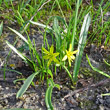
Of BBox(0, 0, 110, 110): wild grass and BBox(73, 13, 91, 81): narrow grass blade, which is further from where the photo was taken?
BBox(73, 13, 91, 81): narrow grass blade

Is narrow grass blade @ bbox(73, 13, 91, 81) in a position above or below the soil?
above

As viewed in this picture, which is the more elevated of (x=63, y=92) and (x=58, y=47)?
(x=58, y=47)

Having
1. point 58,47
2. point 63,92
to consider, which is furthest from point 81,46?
point 63,92

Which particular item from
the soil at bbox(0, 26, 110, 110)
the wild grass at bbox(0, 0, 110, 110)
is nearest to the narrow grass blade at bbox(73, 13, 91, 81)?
the wild grass at bbox(0, 0, 110, 110)

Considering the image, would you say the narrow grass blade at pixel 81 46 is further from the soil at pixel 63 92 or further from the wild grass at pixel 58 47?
the soil at pixel 63 92

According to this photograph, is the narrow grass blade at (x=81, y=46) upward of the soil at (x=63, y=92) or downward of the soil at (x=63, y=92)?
upward

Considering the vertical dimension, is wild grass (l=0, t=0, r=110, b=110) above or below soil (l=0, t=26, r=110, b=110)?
above

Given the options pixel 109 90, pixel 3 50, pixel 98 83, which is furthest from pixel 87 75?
pixel 3 50

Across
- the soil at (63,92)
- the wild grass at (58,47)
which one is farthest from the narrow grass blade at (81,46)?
the soil at (63,92)

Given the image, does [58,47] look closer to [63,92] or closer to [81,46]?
[81,46]

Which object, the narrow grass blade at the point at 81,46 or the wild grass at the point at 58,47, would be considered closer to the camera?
the wild grass at the point at 58,47

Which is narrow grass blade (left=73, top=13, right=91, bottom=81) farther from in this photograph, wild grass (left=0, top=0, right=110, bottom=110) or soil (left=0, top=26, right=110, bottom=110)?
Answer: soil (left=0, top=26, right=110, bottom=110)

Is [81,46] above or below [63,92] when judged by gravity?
above
